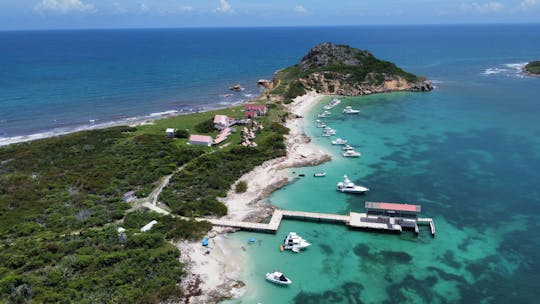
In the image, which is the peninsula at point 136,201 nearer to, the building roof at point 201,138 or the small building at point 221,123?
the small building at point 221,123

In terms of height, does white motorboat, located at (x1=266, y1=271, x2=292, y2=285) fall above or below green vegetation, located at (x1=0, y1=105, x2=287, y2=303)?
below

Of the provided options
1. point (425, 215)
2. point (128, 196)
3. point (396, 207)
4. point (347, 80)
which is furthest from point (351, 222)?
point (347, 80)

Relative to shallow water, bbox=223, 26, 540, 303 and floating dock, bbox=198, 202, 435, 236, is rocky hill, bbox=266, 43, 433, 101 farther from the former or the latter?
floating dock, bbox=198, 202, 435, 236

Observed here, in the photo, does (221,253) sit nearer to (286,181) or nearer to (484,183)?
(286,181)

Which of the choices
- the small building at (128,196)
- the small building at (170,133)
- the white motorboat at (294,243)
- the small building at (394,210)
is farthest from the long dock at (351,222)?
the small building at (170,133)

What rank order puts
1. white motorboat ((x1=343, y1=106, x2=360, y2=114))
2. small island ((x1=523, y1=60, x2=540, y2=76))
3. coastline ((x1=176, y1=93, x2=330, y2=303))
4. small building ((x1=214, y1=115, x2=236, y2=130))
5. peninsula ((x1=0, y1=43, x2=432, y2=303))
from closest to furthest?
peninsula ((x1=0, y1=43, x2=432, y2=303)), coastline ((x1=176, y1=93, x2=330, y2=303)), small building ((x1=214, y1=115, x2=236, y2=130)), white motorboat ((x1=343, y1=106, x2=360, y2=114)), small island ((x1=523, y1=60, x2=540, y2=76))

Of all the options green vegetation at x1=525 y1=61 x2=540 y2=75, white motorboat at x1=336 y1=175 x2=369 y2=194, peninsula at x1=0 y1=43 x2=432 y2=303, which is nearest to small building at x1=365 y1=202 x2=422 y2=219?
white motorboat at x1=336 y1=175 x2=369 y2=194
